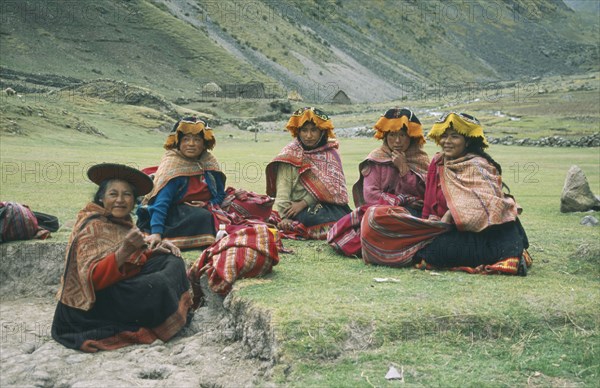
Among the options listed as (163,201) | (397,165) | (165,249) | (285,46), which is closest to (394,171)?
(397,165)

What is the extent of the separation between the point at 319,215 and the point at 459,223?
6.88 ft

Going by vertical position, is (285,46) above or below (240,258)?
above

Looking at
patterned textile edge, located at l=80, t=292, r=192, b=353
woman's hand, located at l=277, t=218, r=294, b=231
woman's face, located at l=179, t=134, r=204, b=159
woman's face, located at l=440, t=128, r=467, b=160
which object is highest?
woman's face, located at l=440, t=128, r=467, b=160

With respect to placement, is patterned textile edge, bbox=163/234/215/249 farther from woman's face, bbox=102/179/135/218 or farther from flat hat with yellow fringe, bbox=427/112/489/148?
flat hat with yellow fringe, bbox=427/112/489/148

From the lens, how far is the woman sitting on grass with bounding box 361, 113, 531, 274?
617 cm

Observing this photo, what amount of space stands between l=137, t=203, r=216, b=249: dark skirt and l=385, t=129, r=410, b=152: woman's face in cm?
206

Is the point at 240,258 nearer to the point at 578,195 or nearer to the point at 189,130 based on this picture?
the point at 189,130

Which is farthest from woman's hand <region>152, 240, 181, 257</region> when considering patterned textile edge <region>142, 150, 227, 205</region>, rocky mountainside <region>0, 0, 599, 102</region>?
rocky mountainside <region>0, 0, 599, 102</region>

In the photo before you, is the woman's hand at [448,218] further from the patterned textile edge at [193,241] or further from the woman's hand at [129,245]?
the woman's hand at [129,245]

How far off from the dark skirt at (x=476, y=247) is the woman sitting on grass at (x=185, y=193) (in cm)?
236

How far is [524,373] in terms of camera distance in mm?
4156

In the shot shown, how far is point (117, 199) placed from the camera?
204 inches

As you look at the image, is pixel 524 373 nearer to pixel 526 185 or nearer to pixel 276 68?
pixel 526 185

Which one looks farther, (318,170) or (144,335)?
(318,170)
